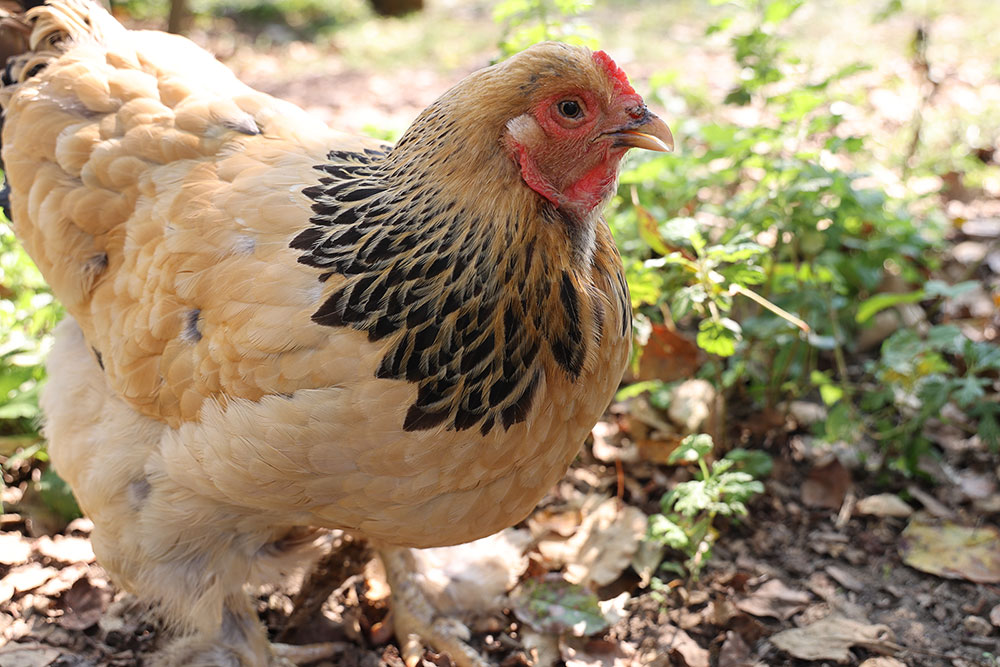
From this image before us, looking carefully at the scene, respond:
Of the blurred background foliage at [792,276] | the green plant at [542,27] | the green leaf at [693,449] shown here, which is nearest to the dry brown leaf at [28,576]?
the blurred background foliage at [792,276]

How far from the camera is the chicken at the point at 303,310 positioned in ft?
7.22

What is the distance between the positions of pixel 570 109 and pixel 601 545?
1.83 meters

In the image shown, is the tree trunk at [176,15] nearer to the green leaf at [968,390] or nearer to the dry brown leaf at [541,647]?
the dry brown leaf at [541,647]

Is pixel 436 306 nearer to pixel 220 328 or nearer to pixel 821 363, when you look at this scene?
pixel 220 328

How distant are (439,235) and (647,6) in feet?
25.7

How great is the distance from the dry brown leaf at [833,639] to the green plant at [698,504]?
1.21ft

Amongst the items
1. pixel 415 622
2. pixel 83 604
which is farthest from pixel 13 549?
pixel 415 622

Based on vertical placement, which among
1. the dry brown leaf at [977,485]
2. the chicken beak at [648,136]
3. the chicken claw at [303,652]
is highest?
the chicken beak at [648,136]

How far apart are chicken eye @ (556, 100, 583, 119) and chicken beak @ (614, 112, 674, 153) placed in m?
0.11

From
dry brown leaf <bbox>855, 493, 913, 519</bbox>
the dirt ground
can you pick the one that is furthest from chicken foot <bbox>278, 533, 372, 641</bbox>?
dry brown leaf <bbox>855, 493, 913, 519</bbox>

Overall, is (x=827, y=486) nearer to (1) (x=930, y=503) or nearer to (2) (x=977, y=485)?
(1) (x=930, y=503)

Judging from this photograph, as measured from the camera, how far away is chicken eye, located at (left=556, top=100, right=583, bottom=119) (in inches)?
85.0

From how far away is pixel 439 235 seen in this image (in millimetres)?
2215

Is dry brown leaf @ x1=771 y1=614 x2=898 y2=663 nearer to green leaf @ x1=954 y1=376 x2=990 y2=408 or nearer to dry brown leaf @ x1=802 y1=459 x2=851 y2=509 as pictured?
dry brown leaf @ x1=802 y1=459 x2=851 y2=509
